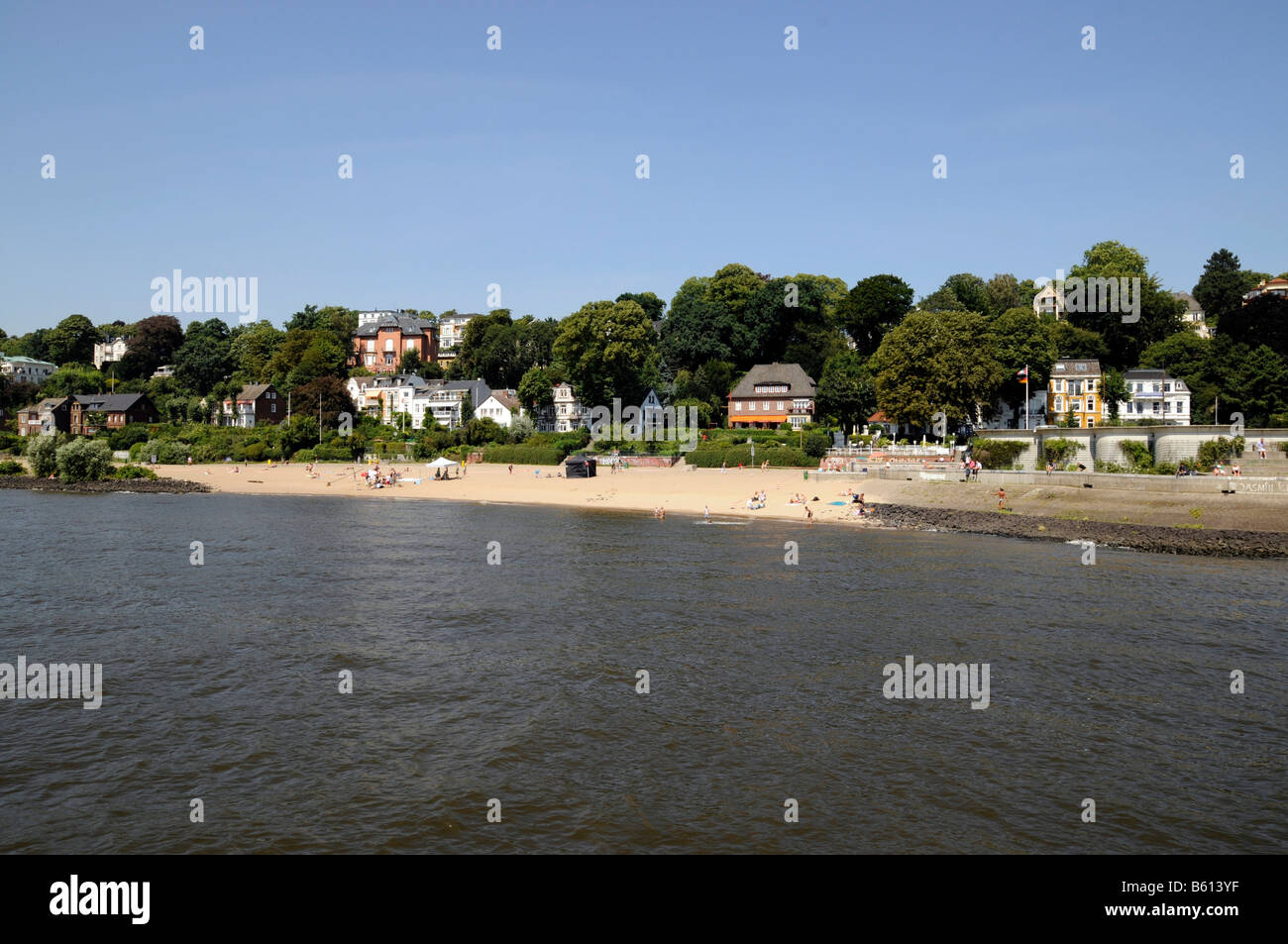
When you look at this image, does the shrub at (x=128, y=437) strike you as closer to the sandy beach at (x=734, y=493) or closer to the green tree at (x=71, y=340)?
the sandy beach at (x=734, y=493)

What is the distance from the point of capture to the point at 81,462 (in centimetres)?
8381

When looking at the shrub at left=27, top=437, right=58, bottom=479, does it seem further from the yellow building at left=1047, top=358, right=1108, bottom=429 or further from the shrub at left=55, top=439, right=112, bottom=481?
the yellow building at left=1047, top=358, right=1108, bottom=429

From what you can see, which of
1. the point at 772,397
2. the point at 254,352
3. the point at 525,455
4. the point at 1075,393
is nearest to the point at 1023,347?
the point at 1075,393

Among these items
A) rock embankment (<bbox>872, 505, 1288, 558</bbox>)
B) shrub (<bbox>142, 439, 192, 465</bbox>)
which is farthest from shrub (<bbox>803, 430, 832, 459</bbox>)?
shrub (<bbox>142, 439, 192, 465</bbox>)

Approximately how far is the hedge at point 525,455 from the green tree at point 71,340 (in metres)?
129

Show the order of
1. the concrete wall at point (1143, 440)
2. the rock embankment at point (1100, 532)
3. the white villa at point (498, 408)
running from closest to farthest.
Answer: the rock embankment at point (1100, 532) → the concrete wall at point (1143, 440) → the white villa at point (498, 408)

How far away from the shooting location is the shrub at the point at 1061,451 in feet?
206

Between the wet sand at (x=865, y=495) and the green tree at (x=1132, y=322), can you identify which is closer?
the wet sand at (x=865, y=495)

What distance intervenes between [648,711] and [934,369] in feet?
203

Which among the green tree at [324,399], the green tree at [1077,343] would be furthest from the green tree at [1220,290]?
A: the green tree at [324,399]

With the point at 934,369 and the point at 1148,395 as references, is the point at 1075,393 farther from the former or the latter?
the point at 934,369

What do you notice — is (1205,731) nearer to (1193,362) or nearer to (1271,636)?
(1271,636)

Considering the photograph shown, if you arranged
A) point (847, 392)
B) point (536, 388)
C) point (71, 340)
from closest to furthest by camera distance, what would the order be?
point (847, 392) → point (536, 388) → point (71, 340)
